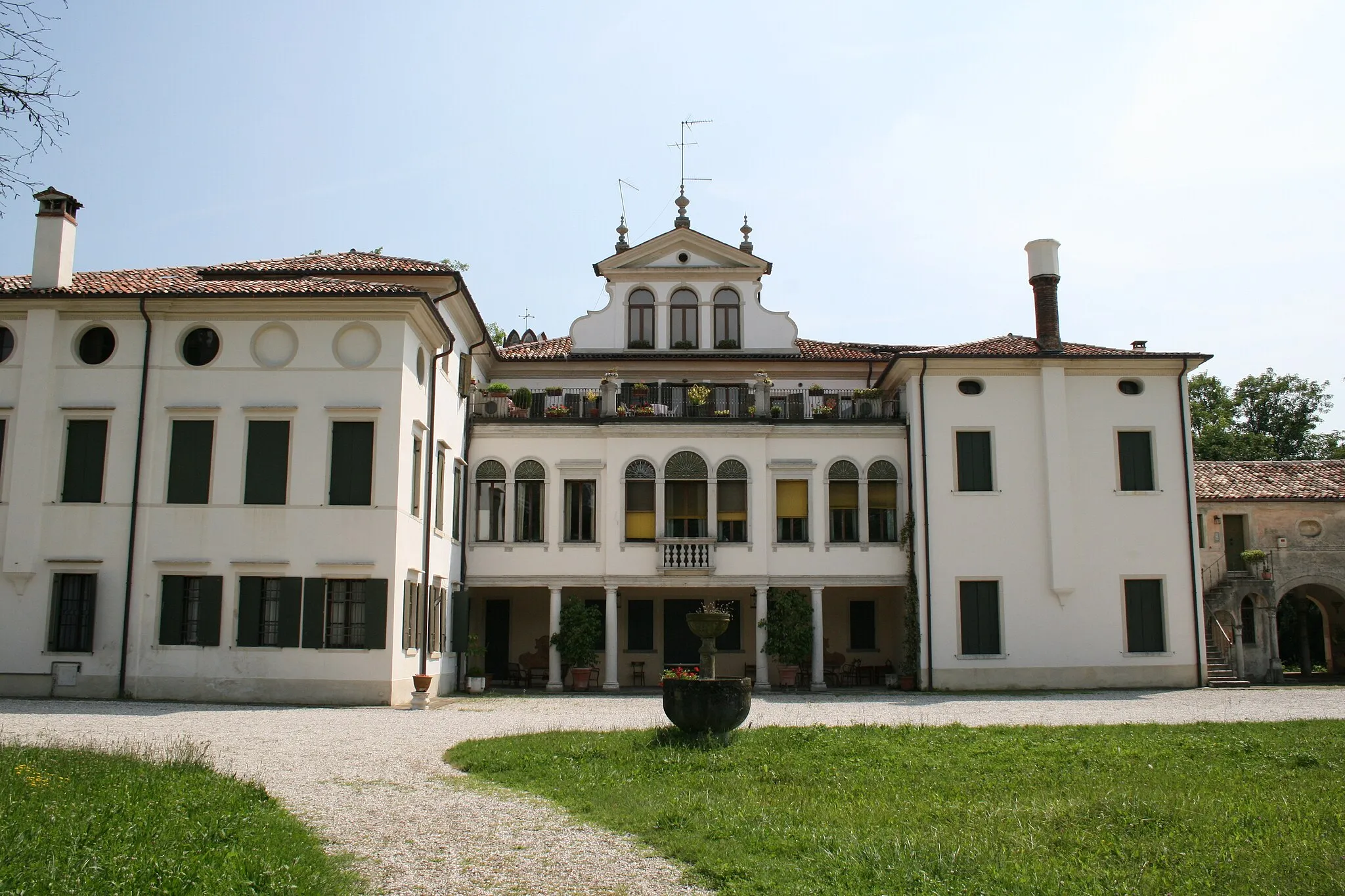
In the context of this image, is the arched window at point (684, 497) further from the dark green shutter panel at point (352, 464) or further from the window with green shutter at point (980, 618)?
the dark green shutter panel at point (352, 464)

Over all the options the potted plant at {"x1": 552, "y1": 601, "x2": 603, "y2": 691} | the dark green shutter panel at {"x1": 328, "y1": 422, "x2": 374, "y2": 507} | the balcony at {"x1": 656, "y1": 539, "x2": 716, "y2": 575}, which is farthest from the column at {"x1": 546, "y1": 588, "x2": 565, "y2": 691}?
the dark green shutter panel at {"x1": 328, "y1": 422, "x2": 374, "y2": 507}

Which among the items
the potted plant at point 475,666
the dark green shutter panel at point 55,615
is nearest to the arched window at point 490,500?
the potted plant at point 475,666

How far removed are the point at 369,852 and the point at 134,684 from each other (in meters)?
16.2

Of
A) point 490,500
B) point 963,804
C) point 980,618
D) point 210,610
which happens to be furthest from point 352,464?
point 963,804

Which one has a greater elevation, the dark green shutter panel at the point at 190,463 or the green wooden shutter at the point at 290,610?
the dark green shutter panel at the point at 190,463

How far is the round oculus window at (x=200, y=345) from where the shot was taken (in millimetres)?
24234

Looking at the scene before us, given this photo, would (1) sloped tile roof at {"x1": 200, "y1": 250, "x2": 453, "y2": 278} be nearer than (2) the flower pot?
No

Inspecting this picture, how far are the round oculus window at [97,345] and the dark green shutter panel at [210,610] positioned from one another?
18.2ft

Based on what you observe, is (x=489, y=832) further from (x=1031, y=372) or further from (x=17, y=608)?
(x=1031, y=372)

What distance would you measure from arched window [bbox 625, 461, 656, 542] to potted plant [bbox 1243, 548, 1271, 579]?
18.0m

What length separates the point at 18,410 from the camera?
2372 cm

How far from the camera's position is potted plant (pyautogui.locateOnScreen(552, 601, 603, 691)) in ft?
93.6

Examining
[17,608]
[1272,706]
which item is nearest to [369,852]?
[17,608]

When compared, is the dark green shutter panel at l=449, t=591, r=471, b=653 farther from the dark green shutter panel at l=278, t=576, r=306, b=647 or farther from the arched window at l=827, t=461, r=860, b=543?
the arched window at l=827, t=461, r=860, b=543
